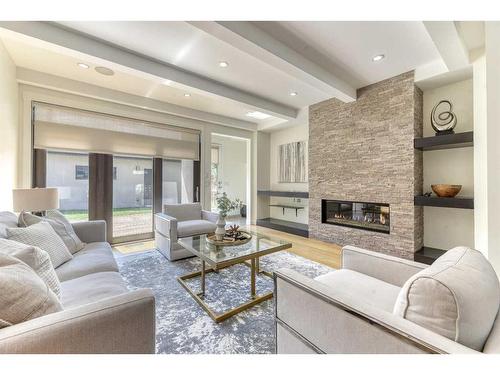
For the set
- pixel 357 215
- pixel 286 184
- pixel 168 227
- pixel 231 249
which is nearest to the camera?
pixel 231 249

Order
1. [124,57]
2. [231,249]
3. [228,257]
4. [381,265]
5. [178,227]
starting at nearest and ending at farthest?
1. [381,265]
2. [228,257]
3. [231,249]
4. [124,57]
5. [178,227]

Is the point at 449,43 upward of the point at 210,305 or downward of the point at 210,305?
upward

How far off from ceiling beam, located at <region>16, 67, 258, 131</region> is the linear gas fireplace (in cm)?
300

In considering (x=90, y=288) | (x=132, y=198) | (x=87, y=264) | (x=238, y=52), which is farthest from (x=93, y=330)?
(x=132, y=198)

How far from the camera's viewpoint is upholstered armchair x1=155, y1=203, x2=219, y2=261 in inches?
117

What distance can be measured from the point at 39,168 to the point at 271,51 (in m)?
3.66

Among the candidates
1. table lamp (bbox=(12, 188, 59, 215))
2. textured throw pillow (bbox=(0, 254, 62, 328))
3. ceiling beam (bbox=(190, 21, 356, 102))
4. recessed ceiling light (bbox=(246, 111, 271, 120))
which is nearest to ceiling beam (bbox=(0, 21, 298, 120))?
recessed ceiling light (bbox=(246, 111, 271, 120))

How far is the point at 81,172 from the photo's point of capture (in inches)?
138

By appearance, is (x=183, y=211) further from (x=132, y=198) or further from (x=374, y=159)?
(x=374, y=159)

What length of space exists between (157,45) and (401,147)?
345cm

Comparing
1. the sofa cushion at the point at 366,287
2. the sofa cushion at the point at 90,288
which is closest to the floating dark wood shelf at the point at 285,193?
the sofa cushion at the point at 366,287

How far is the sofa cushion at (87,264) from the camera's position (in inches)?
62.0

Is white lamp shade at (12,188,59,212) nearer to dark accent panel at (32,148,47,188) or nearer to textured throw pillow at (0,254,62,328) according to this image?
dark accent panel at (32,148,47,188)

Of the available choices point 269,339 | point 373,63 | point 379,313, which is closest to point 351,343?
point 379,313
